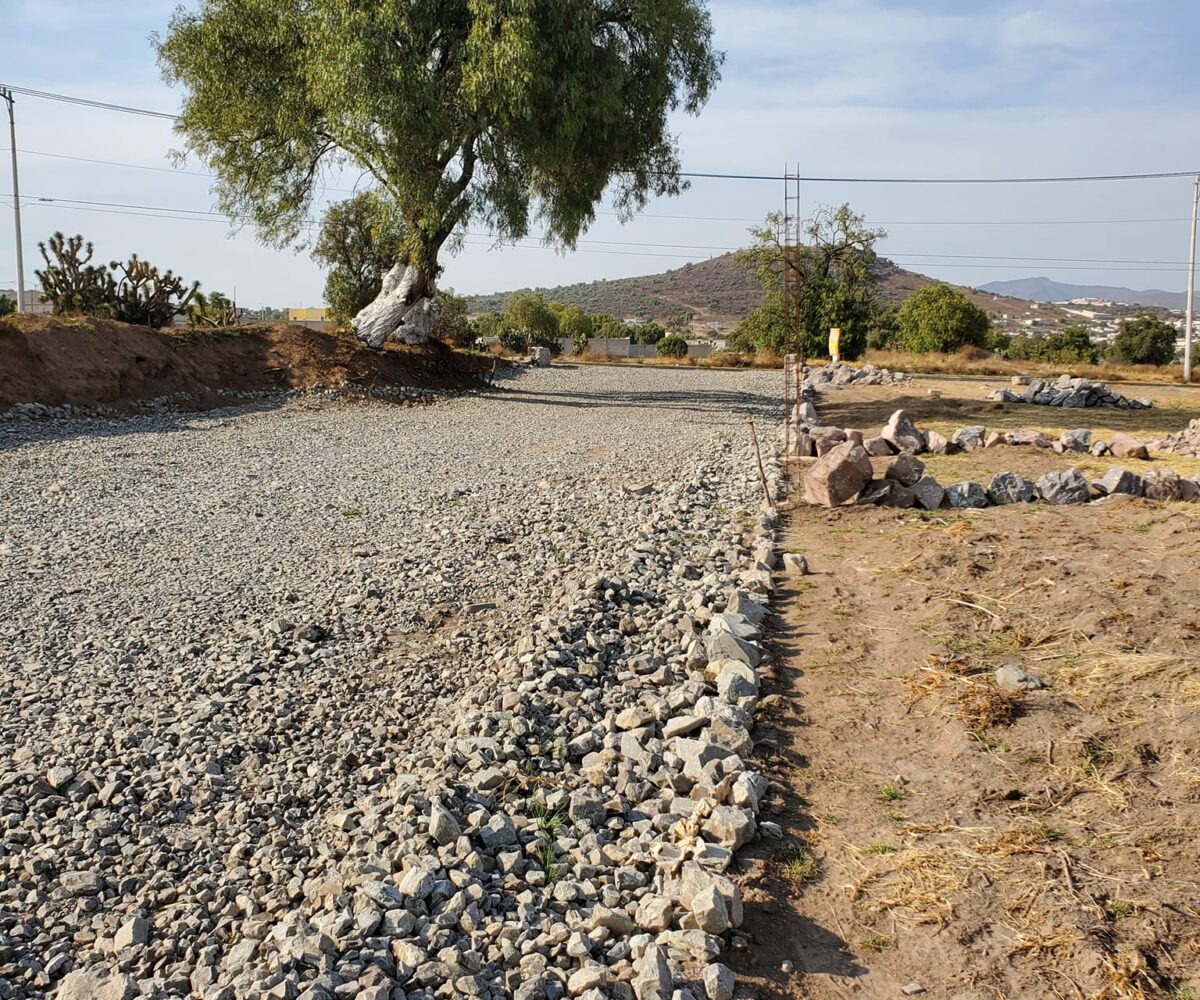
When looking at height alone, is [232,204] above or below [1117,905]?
above

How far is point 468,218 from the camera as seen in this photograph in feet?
57.8

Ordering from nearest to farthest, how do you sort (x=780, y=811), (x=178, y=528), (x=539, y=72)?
(x=780, y=811)
(x=178, y=528)
(x=539, y=72)

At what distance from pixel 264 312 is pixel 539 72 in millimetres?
62757

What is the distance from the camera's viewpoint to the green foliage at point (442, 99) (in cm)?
1519

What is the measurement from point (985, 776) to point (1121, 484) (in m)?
5.47

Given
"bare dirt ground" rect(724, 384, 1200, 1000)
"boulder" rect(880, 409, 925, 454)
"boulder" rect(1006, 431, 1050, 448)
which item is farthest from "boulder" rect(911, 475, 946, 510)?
"boulder" rect(1006, 431, 1050, 448)

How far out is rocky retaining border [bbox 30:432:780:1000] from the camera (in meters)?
2.63

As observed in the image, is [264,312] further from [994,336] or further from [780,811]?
[780,811]

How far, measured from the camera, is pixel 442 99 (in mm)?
15867

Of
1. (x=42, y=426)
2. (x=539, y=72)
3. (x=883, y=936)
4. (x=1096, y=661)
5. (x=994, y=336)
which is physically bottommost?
(x=883, y=936)

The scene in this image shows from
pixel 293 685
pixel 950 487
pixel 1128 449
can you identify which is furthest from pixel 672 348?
pixel 293 685

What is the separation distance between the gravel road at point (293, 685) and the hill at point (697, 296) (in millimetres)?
82228

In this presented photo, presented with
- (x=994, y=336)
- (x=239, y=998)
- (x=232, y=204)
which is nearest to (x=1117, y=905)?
(x=239, y=998)

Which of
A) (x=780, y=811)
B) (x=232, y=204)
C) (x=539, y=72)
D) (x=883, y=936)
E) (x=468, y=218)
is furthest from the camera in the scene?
(x=232, y=204)
